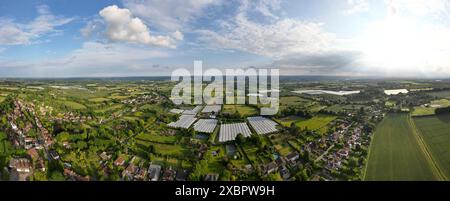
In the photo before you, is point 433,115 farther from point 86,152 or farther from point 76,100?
point 76,100

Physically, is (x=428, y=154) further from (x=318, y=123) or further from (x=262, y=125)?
(x=262, y=125)

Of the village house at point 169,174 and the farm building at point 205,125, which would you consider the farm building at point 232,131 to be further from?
the village house at point 169,174

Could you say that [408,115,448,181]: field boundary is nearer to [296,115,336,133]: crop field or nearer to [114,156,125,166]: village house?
[296,115,336,133]: crop field

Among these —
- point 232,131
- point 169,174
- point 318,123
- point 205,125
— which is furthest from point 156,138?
point 318,123

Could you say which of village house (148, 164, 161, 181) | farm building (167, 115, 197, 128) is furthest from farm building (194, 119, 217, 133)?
village house (148, 164, 161, 181)

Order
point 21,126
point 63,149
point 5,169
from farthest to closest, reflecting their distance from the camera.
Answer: point 21,126, point 63,149, point 5,169
